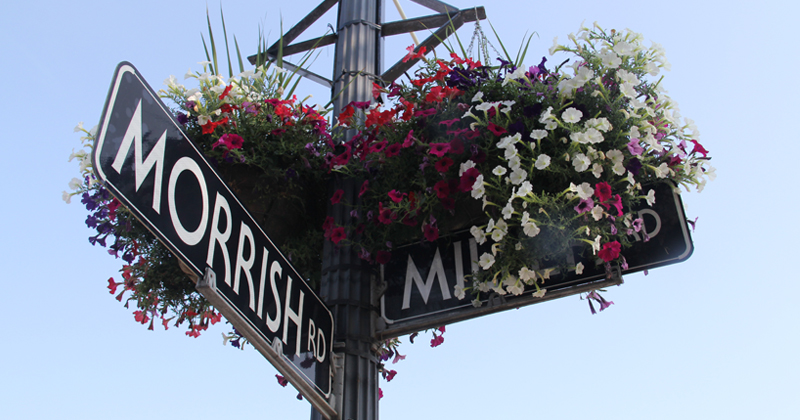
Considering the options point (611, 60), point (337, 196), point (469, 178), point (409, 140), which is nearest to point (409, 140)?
point (409, 140)

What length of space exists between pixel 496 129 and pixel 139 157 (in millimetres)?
1232

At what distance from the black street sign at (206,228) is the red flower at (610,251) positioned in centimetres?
87

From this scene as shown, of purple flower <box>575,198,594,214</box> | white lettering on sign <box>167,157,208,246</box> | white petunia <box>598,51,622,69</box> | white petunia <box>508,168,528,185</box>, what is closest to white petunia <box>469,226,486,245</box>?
white petunia <box>508,168,528,185</box>

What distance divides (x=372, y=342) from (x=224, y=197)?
938 mm

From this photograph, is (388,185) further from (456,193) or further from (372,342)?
(372,342)

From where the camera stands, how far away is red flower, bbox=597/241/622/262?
6.36ft

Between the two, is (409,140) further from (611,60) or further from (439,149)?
(611,60)

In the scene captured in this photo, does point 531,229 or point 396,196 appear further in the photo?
point 396,196

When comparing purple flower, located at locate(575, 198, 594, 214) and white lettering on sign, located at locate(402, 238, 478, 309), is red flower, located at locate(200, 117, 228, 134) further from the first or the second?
purple flower, located at locate(575, 198, 594, 214)

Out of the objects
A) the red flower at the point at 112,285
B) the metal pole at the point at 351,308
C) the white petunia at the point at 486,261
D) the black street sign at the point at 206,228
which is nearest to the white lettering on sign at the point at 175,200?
the black street sign at the point at 206,228

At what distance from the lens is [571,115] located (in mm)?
2076

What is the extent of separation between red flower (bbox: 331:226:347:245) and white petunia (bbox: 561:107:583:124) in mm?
868

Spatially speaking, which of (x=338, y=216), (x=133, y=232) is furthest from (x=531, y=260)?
(x=133, y=232)

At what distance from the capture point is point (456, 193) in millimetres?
2221
